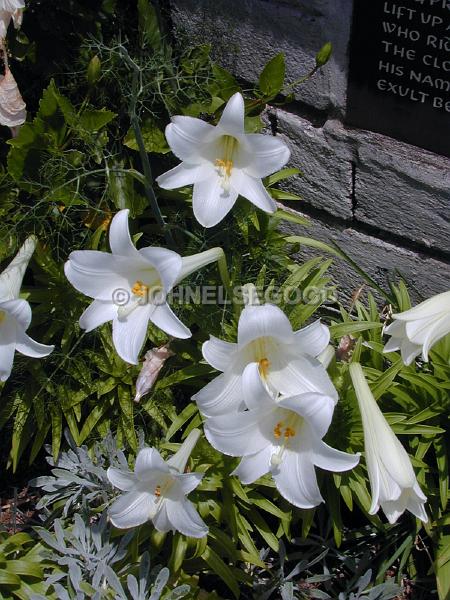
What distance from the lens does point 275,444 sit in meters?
1.84

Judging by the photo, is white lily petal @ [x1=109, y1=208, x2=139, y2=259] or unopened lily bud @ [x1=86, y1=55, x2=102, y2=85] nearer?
white lily petal @ [x1=109, y1=208, x2=139, y2=259]

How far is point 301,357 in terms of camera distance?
180 cm

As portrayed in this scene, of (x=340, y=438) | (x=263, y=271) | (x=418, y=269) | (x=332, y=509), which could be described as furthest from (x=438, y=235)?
(x=332, y=509)

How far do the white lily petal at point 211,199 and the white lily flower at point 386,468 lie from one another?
0.63 m

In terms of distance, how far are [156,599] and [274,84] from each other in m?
1.65

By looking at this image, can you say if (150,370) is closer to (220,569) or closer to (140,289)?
(140,289)

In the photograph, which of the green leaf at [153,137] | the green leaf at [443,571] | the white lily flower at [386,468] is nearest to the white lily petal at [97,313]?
the white lily flower at [386,468]

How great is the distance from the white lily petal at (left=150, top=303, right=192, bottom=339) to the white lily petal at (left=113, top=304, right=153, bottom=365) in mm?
48

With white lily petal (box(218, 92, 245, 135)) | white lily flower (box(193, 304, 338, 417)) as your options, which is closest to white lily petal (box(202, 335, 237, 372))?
white lily flower (box(193, 304, 338, 417))

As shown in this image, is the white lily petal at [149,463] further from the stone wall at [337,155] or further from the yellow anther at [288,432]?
the stone wall at [337,155]

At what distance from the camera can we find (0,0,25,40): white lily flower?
2078 millimetres

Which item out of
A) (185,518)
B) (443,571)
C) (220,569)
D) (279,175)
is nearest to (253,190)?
(279,175)

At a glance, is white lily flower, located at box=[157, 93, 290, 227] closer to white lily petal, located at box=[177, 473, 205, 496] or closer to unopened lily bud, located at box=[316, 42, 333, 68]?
unopened lily bud, located at box=[316, 42, 333, 68]

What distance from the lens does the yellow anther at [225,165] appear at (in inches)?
81.8
